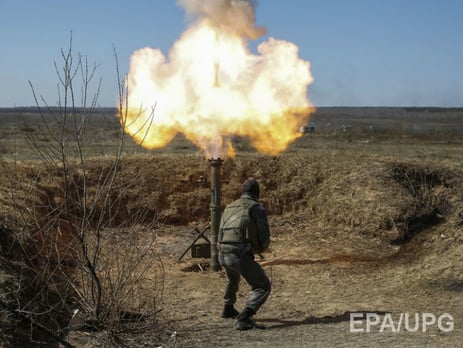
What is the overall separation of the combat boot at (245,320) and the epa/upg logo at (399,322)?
50.5 inches

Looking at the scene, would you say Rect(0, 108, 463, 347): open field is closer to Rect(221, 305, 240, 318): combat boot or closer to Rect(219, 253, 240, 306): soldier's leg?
Rect(221, 305, 240, 318): combat boot

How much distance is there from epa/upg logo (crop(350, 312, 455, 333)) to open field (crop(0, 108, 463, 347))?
0.15 ft

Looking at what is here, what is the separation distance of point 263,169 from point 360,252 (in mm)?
5100

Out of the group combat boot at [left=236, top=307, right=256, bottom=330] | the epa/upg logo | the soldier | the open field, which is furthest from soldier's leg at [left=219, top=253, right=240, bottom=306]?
the epa/upg logo

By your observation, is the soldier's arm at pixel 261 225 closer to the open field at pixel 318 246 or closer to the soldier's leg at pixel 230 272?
the soldier's leg at pixel 230 272

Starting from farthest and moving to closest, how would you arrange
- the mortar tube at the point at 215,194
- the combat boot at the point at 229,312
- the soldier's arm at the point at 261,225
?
the mortar tube at the point at 215,194, the combat boot at the point at 229,312, the soldier's arm at the point at 261,225

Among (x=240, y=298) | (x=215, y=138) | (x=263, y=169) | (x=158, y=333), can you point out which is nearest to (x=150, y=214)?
(x=263, y=169)

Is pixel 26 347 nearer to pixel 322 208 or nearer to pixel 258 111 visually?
pixel 258 111

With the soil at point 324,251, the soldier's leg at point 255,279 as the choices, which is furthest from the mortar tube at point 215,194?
the soldier's leg at point 255,279

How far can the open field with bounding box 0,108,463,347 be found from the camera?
7566 mm

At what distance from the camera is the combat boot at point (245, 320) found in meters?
7.64

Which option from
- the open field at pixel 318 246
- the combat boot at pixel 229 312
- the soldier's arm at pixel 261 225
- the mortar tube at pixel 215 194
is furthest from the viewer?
the mortar tube at pixel 215 194

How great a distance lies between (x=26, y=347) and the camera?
6703mm

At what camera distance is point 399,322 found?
8.00m
